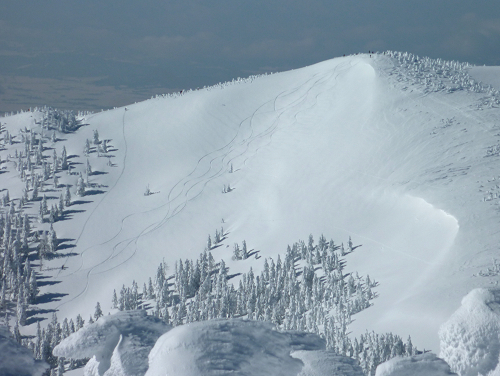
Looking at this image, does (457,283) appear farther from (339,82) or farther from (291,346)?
(339,82)

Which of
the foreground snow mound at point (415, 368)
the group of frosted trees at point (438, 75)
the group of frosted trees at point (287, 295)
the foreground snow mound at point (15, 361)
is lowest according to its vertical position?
the foreground snow mound at point (415, 368)

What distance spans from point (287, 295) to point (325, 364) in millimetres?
50319

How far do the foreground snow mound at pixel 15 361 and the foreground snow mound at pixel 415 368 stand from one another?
6.92 metres

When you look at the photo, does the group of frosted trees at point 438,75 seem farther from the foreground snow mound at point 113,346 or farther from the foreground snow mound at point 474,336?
the foreground snow mound at point 113,346

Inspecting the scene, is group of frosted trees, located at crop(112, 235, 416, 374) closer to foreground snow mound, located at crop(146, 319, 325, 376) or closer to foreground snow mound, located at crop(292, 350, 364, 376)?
foreground snow mound, located at crop(292, 350, 364, 376)

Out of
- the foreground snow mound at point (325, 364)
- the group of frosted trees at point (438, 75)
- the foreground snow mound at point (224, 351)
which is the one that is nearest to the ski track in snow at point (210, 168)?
the group of frosted trees at point (438, 75)

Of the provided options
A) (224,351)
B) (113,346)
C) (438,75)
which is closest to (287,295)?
(113,346)

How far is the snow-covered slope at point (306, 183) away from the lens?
5150cm

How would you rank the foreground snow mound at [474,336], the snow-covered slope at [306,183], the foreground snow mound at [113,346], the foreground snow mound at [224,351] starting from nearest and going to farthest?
the foreground snow mound at [224,351], the foreground snow mound at [474,336], the foreground snow mound at [113,346], the snow-covered slope at [306,183]

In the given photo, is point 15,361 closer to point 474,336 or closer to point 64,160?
point 474,336

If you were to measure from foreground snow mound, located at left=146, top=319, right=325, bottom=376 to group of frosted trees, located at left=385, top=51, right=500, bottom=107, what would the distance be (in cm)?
8864

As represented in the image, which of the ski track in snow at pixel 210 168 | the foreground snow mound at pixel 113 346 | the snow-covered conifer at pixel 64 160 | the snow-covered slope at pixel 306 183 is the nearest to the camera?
the foreground snow mound at pixel 113 346

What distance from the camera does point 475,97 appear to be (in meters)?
91.4

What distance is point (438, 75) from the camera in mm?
105000
